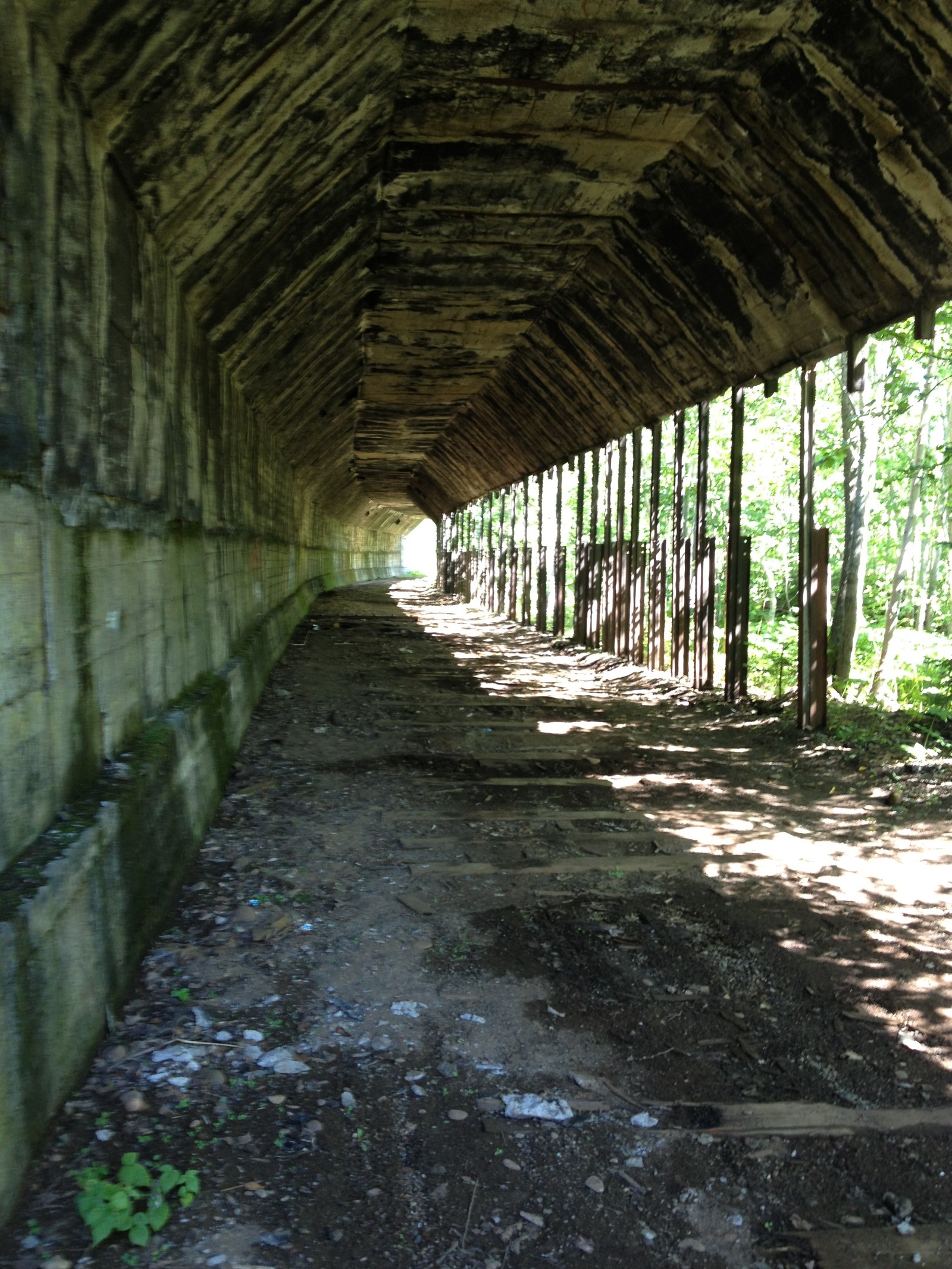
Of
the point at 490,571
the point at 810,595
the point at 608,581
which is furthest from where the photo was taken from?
the point at 490,571

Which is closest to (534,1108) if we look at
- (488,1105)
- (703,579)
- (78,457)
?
(488,1105)

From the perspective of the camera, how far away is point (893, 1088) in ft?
10.5

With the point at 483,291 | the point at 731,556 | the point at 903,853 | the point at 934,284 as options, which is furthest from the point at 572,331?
the point at 903,853

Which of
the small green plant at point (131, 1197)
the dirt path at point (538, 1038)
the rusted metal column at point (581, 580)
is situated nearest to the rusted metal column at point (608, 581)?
the rusted metal column at point (581, 580)

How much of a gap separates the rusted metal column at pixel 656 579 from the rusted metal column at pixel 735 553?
2184 mm

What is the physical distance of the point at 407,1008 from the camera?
12.1 feet

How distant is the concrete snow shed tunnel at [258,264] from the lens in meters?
3.11

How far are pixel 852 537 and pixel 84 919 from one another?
1283 centimetres

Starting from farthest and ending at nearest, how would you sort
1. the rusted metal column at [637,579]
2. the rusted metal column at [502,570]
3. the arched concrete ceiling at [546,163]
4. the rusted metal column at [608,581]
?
1. the rusted metal column at [502,570]
2. the rusted metal column at [608,581]
3. the rusted metal column at [637,579]
4. the arched concrete ceiling at [546,163]

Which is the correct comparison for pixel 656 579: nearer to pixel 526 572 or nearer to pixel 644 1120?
pixel 526 572

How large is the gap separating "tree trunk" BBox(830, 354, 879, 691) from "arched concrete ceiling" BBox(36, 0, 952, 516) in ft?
12.4

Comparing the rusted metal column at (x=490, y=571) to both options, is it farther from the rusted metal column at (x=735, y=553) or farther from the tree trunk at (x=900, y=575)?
the rusted metal column at (x=735, y=553)

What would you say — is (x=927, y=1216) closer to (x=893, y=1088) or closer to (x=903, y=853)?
(x=893, y=1088)

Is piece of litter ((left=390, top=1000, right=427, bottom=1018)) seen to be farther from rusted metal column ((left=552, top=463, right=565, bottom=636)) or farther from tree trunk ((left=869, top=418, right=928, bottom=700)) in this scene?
rusted metal column ((left=552, top=463, right=565, bottom=636))
